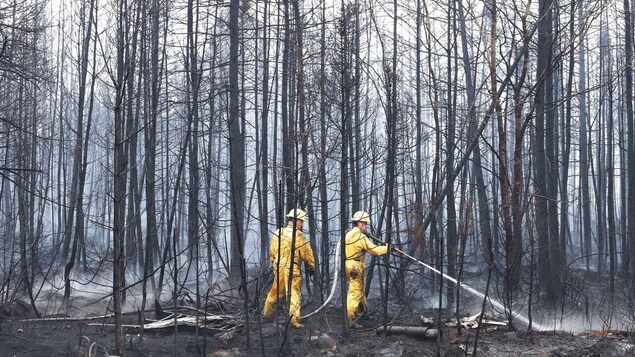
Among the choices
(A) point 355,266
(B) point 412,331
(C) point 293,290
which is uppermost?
(A) point 355,266

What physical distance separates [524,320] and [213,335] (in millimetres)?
5748

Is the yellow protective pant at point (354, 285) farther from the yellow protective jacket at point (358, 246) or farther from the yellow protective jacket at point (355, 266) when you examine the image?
the yellow protective jacket at point (358, 246)

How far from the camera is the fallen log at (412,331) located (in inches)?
417

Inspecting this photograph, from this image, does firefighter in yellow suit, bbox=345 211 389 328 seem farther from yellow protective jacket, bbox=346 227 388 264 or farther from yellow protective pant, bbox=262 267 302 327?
yellow protective pant, bbox=262 267 302 327

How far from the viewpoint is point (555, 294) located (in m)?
15.0

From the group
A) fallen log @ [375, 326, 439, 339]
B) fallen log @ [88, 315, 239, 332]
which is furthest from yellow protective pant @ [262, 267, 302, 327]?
fallen log @ [375, 326, 439, 339]

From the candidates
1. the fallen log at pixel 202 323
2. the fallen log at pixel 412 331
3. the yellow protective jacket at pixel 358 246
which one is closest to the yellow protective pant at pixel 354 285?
the yellow protective jacket at pixel 358 246

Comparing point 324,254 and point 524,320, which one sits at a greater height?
point 324,254

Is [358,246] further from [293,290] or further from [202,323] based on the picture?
[202,323]

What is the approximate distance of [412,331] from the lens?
423 inches

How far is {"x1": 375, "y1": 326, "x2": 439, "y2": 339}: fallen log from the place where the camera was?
34.7 feet

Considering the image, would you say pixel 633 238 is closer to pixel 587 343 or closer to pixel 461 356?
pixel 587 343

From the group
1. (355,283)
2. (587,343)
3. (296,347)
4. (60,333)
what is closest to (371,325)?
(355,283)

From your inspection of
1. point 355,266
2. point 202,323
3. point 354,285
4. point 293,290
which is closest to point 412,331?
point 354,285
